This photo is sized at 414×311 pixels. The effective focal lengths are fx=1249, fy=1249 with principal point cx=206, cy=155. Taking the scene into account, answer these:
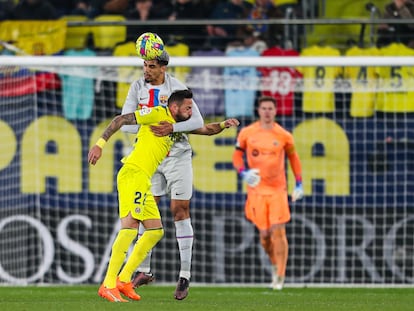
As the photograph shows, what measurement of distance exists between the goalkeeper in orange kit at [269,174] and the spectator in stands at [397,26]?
342cm

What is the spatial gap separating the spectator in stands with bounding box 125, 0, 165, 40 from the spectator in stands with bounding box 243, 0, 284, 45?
136 centimetres

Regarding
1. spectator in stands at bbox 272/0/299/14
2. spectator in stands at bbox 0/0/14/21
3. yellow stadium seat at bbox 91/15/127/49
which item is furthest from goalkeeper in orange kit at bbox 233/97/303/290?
spectator in stands at bbox 0/0/14/21

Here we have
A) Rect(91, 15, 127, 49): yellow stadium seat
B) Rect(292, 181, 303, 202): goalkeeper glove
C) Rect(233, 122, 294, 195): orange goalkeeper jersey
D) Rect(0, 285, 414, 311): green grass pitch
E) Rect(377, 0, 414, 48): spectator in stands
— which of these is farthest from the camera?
Rect(91, 15, 127, 49): yellow stadium seat

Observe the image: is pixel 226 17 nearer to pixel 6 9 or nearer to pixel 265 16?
pixel 265 16

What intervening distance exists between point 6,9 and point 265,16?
385 centimetres

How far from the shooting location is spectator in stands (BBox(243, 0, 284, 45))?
18.0 metres

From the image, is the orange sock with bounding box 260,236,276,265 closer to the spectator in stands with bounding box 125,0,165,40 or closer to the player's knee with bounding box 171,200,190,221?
the player's knee with bounding box 171,200,190,221

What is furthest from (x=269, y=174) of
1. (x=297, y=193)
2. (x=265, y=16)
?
(x=265, y=16)

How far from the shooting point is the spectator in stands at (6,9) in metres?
18.4

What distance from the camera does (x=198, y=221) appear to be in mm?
17359

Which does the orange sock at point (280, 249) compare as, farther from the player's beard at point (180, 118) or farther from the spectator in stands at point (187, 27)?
the player's beard at point (180, 118)

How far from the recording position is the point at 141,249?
36.8ft

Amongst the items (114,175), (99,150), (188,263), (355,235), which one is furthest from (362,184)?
(99,150)

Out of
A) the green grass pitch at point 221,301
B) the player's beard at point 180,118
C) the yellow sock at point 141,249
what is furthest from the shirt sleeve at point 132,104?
the green grass pitch at point 221,301
